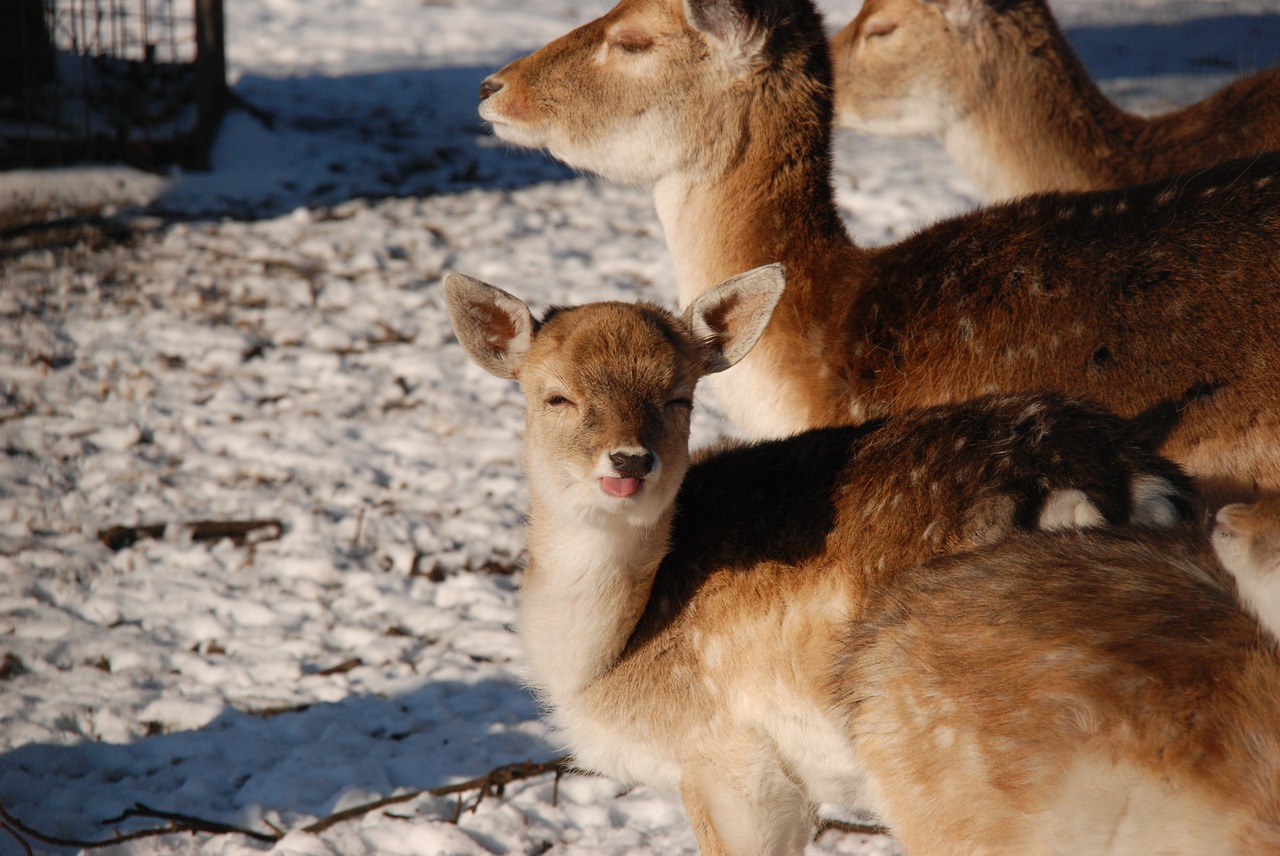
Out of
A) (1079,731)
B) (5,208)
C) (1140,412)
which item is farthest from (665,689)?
(5,208)

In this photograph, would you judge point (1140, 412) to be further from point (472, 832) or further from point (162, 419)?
point (162, 419)

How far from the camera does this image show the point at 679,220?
486 cm

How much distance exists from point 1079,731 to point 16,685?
392 cm

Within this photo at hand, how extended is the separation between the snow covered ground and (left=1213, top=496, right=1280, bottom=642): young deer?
6.34ft

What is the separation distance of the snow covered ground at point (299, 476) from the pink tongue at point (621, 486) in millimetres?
1459

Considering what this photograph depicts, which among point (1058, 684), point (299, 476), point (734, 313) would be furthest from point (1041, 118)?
point (1058, 684)

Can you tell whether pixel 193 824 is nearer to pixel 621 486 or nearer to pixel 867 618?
pixel 621 486

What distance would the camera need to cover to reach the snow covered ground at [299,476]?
4211 millimetres

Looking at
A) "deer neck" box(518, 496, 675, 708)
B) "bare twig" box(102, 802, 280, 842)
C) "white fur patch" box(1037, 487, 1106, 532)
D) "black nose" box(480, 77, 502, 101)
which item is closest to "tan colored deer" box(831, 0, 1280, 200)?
"black nose" box(480, 77, 502, 101)

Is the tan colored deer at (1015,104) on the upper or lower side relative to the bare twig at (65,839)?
upper

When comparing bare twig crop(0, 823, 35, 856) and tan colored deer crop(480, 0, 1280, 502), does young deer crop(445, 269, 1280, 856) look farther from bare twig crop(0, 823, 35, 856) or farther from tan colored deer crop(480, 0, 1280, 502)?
bare twig crop(0, 823, 35, 856)

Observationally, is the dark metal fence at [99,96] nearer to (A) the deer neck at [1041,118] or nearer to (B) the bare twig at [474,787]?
(A) the deer neck at [1041,118]

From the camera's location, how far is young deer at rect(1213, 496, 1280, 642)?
2.24 metres

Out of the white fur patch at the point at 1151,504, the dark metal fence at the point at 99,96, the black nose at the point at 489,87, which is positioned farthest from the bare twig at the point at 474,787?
the dark metal fence at the point at 99,96
